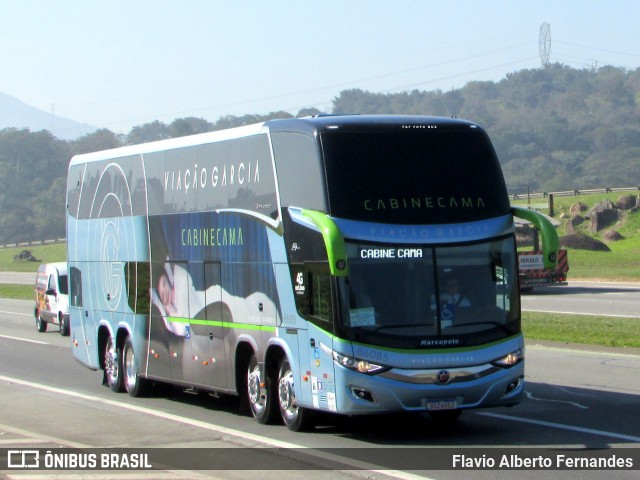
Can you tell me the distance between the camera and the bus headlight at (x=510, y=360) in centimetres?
1320

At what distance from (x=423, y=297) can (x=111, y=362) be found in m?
8.21

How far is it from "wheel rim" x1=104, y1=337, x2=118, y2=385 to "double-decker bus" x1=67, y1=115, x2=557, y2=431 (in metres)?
3.57

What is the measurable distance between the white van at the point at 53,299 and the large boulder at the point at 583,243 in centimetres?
3582

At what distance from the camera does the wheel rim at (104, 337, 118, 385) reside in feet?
63.9

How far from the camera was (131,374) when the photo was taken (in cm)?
1891

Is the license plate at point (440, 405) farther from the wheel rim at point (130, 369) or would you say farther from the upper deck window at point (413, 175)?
the wheel rim at point (130, 369)

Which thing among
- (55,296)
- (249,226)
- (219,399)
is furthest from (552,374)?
(55,296)

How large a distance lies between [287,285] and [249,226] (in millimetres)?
1303

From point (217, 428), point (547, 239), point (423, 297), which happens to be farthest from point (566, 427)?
point (217, 428)

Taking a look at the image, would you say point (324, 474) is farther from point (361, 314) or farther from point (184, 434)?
point (184, 434)

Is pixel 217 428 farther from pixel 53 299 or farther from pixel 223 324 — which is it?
pixel 53 299

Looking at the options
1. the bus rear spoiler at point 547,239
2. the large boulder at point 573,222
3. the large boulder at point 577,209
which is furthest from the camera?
the large boulder at point 577,209

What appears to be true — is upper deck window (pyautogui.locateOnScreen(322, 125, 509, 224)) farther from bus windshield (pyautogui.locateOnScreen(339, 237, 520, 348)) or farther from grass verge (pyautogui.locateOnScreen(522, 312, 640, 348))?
grass verge (pyautogui.locateOnScreen(522, 312, 640, 348))

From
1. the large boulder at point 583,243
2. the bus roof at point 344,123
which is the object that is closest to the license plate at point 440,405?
the bus roof at point 344,123
